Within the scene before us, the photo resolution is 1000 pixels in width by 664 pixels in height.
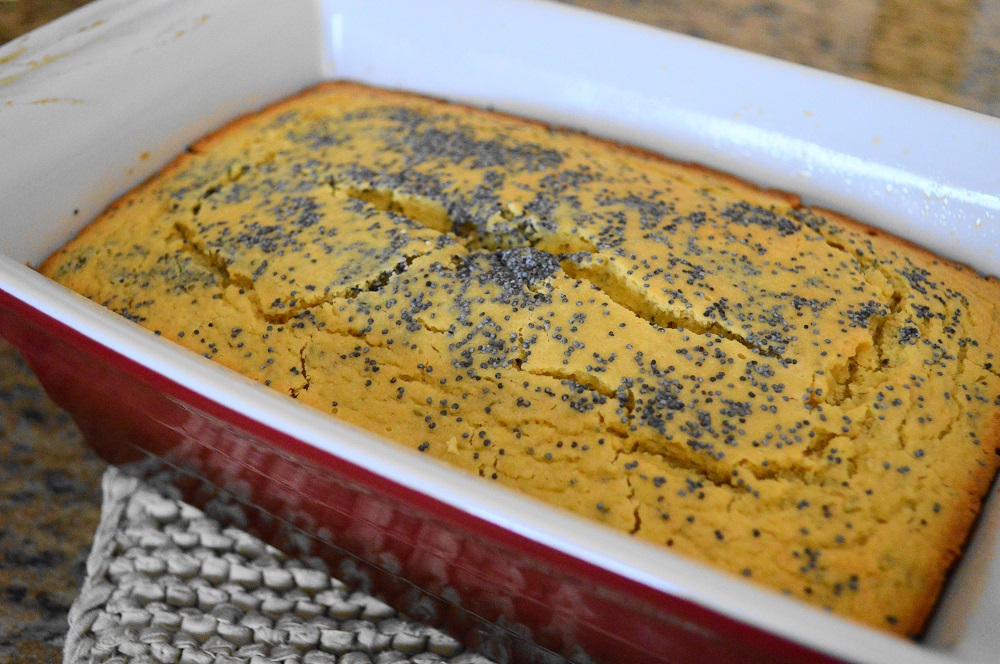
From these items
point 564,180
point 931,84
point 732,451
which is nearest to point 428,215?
point 564,180

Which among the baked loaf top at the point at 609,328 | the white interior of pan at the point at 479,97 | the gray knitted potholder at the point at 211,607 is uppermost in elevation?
the white interior of pan at the point at 479,97

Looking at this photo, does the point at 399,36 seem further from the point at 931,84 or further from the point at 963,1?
the point at 963,1

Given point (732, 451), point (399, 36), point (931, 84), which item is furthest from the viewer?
point (931, 84)

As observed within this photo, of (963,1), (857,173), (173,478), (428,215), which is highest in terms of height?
(963,1)

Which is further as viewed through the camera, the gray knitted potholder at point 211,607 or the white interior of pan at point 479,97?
the white interior of pan at point 479,97

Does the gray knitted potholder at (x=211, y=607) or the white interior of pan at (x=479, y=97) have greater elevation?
the white interior of pan at (x=479, y=97)

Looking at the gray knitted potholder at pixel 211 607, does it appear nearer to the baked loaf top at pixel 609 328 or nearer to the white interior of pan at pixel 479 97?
the baked loaf top at pixel 609 328

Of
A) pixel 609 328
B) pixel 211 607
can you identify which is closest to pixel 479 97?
pixel 609 328

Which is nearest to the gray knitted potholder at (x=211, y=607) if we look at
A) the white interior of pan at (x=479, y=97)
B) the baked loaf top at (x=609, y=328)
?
the baked loaf top at (x=609, y=328)
